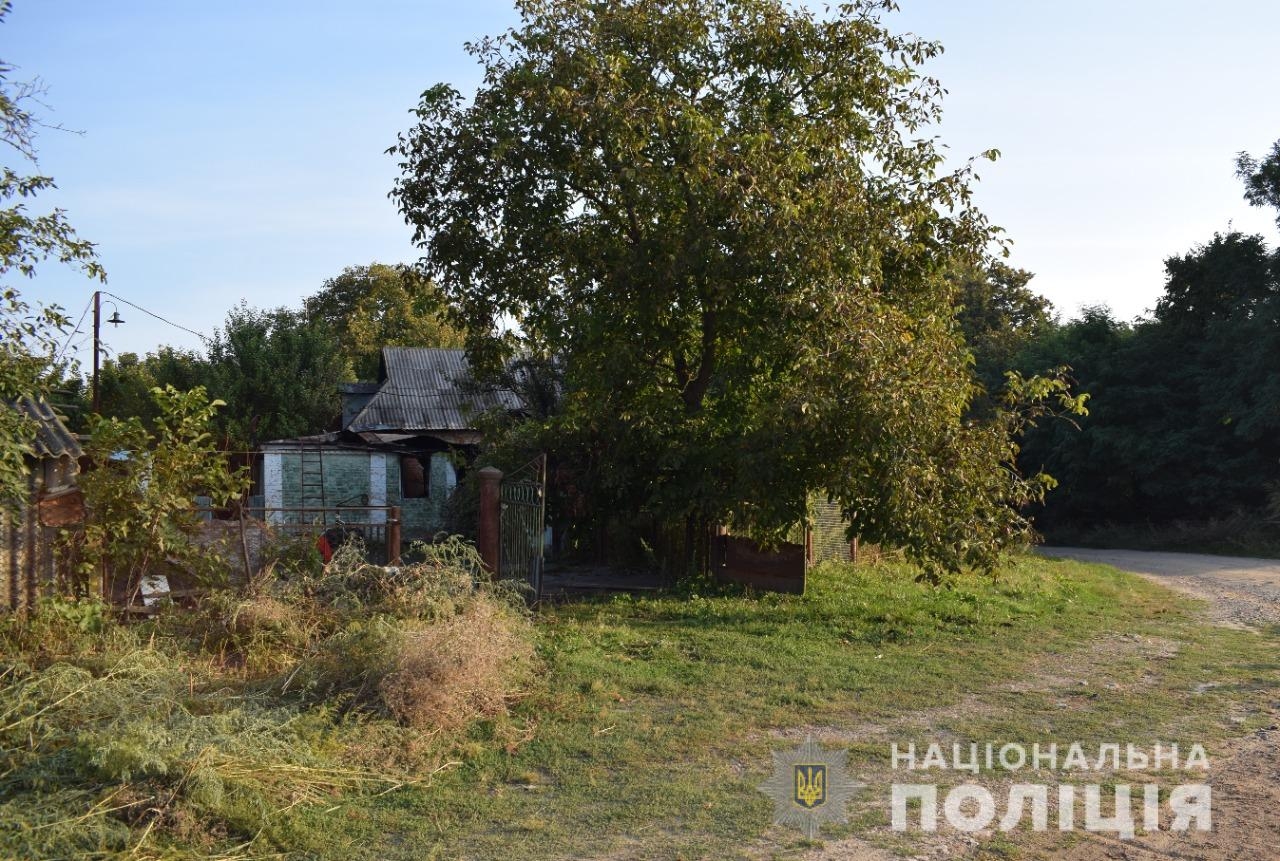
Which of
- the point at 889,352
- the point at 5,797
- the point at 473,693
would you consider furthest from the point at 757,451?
the point at 5,797

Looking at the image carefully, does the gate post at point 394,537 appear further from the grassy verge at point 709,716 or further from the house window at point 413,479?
the house window at point 413,479

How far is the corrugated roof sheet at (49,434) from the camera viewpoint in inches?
348

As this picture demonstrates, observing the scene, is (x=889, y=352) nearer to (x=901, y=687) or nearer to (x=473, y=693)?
(x=901, y=687)

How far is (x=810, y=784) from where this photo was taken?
6188 millimetres

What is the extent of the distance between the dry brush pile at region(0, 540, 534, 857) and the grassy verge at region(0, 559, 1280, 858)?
4cm

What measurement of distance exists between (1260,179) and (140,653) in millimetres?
30791

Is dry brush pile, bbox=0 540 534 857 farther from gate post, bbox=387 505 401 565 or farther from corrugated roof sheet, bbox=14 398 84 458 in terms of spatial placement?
corrugated roof sheet, bbox=14 398 84 458

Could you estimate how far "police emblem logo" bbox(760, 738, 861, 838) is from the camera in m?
5.60

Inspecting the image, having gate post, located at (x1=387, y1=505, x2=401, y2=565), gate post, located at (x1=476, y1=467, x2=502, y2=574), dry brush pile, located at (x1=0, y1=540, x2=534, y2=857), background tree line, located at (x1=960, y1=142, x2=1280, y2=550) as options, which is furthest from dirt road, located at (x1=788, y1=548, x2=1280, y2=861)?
background tree line, located at (x1=960, y1=142, x2=1280, y2=550)

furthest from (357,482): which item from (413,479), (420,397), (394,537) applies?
(394,537)

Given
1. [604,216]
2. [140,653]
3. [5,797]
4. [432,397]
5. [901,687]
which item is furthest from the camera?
[432,397]

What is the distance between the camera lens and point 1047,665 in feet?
31.7

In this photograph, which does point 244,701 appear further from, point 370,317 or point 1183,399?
point 370,317

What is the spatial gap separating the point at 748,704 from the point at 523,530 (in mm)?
4342
